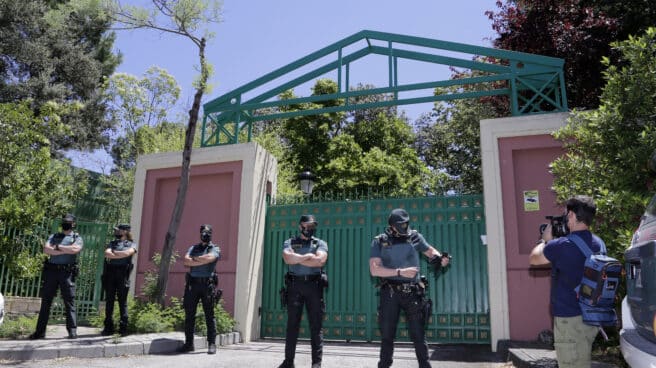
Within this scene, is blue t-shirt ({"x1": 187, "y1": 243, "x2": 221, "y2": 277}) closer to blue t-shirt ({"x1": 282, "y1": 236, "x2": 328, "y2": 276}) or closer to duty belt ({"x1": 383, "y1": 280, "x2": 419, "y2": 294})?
blue t-shirt ({"x1": 282, "y1": 236, "x2": 328, "y2": 276})

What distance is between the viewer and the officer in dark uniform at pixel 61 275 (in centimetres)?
735

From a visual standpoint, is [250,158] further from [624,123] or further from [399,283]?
[624,123]

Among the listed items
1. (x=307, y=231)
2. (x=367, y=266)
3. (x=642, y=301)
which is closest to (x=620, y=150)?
(x=642, y=301)

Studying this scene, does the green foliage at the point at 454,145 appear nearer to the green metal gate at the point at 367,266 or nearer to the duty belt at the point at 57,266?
the green metal gate at the point at 367,266

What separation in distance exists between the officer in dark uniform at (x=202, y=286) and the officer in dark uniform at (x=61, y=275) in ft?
6.09

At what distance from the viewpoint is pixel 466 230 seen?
8102 mm

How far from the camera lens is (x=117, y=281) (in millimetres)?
7887

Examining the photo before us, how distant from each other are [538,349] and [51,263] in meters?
7.17

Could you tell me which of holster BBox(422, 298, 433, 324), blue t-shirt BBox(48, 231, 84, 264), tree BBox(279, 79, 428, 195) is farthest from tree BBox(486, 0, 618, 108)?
tree BBox(279, 79, 428, 195)

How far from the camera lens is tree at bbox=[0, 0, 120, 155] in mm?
20703

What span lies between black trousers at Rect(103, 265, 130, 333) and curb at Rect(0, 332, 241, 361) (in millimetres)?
472

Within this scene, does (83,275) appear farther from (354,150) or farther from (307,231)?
(354,150)

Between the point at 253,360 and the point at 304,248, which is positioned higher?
the point at 304,248

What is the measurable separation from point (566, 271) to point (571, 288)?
12 cm
